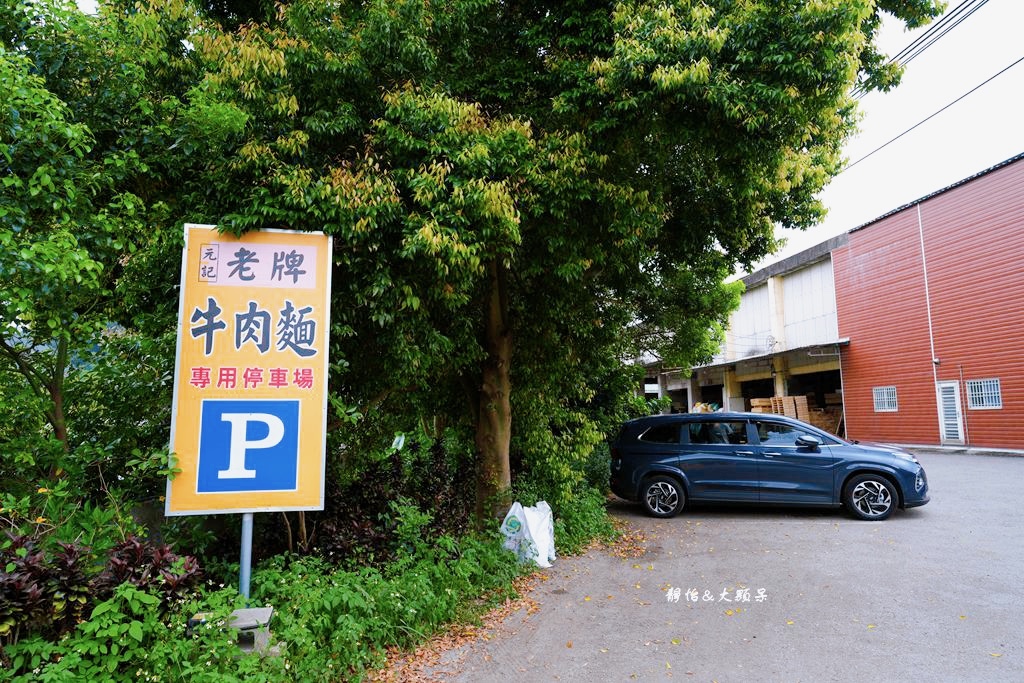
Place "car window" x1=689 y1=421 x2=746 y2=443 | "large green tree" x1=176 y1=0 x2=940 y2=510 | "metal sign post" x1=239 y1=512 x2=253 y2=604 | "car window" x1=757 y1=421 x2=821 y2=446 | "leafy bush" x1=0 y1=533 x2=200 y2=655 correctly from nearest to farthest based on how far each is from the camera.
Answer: "leafy bush" x1=0 y1=533 x2=200 y2=655 → "metal sign post" x1=239 y1=512 x2=253 y2=604 → "large green tree" x1=176 y1=0 x2=940 y2=510 → "car window" x1=757 y1=421 x2=821 y2=446 → "car window" x1=689 y1=421 x2=746 y2=443

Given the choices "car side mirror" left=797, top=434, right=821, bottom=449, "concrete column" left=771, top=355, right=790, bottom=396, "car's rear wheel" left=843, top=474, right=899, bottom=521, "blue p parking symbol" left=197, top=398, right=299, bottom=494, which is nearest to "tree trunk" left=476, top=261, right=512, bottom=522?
"blue p parking symbol" left=197, top=398, right=299, bottom=494

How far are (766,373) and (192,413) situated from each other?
27.8 meters

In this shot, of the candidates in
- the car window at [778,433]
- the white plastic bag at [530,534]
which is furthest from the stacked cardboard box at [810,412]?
the white plastic bag at [530,534]

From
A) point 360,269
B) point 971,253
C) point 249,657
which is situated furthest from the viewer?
point 971,253

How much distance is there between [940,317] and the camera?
59.8ft

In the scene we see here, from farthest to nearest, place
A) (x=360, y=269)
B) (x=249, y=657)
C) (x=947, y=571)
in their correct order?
(x=947, y=571)
(x=360, y=269)
(x=249, y=657)

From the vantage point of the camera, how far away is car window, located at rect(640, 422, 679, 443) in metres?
9.05

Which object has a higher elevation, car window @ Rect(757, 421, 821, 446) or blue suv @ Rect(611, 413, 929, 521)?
car window @ Rect(757, 421, 821, 446)

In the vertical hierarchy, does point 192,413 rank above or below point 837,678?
above

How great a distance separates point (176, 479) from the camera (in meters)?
3.78

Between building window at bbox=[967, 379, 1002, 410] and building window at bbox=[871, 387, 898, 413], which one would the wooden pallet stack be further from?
building window at bbox=[967, 379, 1002, 410]

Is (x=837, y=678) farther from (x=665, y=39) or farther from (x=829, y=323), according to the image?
(x=829, y=323)

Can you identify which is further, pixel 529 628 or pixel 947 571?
pixel 947 571

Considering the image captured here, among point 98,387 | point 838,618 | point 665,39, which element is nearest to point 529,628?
point 838,618
